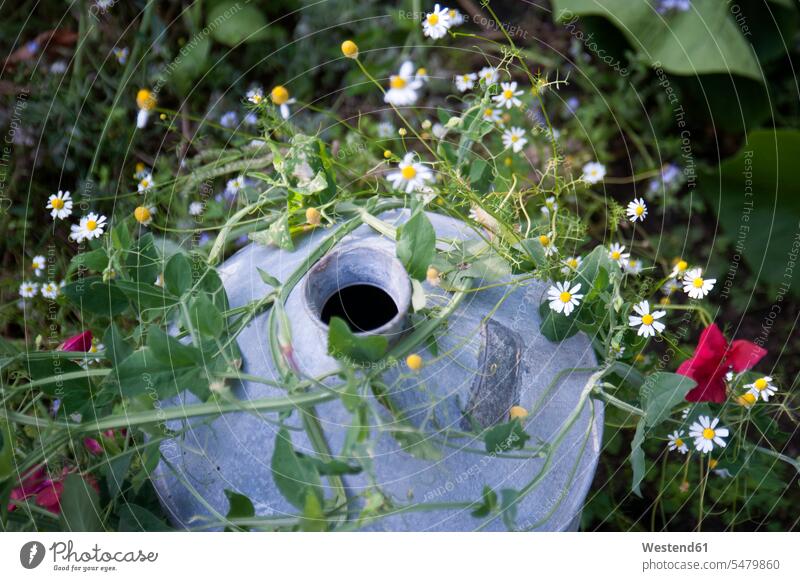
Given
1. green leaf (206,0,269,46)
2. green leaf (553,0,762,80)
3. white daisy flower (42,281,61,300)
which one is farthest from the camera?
green leaf (206,0,269,46)

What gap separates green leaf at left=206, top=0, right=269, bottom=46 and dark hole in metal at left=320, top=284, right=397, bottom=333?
0.75 m

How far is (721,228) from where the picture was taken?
1215mm

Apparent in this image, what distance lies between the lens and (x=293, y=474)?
0.51 meters

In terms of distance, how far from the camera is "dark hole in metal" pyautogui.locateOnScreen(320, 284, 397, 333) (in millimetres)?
594

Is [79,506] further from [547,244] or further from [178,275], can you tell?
[547,244]

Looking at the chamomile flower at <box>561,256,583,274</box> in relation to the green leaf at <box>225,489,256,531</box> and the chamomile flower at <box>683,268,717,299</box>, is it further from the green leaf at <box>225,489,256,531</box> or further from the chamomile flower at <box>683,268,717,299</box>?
the green leaf at <box>225,489,256,531</box>

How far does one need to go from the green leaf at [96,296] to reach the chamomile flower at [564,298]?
1.09 ft

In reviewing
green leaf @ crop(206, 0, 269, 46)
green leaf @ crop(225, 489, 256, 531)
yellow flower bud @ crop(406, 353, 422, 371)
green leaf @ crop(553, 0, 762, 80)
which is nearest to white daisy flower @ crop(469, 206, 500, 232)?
yellow flower bud @ crop(406, 353, 422, 371)

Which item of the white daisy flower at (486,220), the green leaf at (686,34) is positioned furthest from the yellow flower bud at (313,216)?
the green leaf at (686,34)

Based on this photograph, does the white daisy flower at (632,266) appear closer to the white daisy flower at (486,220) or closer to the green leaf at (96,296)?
the white daisy flower at (486,220)

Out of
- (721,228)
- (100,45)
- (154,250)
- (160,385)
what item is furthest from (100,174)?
(721,228)

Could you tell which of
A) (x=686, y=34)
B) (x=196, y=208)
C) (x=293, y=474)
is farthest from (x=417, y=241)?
(x=686, y=34)
